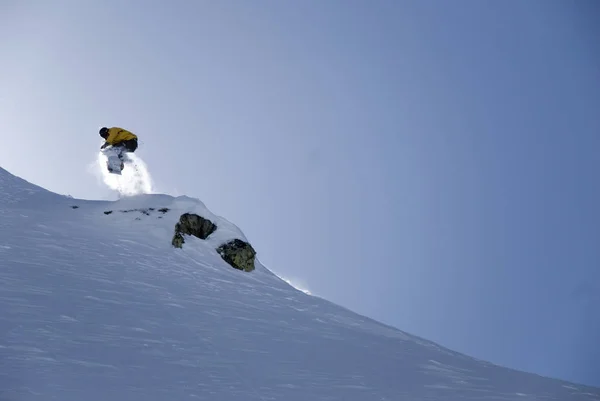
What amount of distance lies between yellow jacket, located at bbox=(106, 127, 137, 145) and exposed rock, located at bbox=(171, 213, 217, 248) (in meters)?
6.21

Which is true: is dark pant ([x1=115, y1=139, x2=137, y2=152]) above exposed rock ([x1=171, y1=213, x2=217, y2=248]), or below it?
above

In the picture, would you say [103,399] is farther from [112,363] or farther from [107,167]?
[107,167]

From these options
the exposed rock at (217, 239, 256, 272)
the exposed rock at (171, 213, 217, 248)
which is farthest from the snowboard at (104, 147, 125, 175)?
the exposed rock at (217, 239, 256, 272)

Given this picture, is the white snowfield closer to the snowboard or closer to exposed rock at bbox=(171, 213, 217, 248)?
exposed rock at bbox=(171, 213, 217, 248)

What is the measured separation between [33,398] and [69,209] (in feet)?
55.2

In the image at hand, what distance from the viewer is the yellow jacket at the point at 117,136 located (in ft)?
72.8

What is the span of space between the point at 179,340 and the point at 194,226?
1228 centimetres

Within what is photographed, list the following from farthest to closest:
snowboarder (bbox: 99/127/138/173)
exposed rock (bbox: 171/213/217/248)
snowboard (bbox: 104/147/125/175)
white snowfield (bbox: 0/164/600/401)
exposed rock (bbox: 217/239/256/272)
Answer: snowboarder (bbox: 99/127/138/173) < snowboard (bbox: 104/147/125/175) < exposed rock (bbox: 171/213/217/248) < exposed rock (bbox: 217/239/256/272) < white snowfield (bbox: 0/164/600/401)

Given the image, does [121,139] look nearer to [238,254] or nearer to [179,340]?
[238,254]

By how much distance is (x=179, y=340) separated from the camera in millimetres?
7453

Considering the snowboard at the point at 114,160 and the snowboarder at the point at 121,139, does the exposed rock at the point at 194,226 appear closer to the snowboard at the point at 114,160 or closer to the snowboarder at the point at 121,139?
the snowboard at the point at 114,160

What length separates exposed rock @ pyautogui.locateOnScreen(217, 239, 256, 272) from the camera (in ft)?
58.3

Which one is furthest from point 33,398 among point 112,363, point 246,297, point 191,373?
point 246,297

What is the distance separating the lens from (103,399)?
15.2 ft
